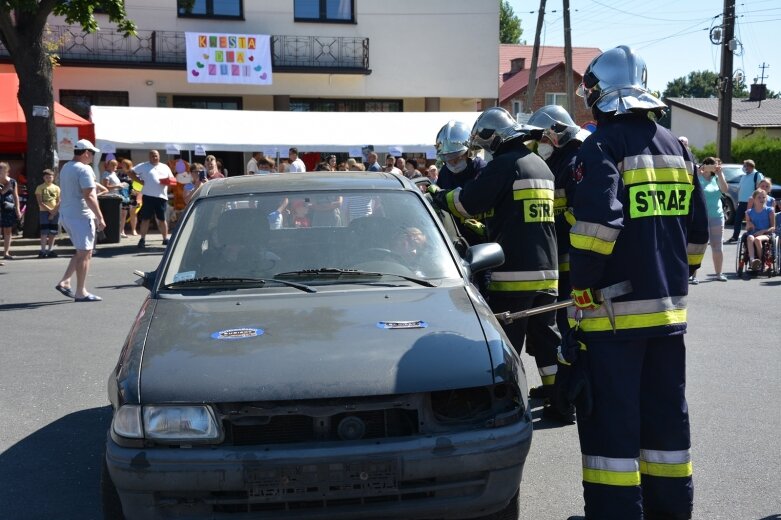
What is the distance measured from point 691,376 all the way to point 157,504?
16.5ft

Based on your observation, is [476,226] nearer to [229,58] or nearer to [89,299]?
[89,299]

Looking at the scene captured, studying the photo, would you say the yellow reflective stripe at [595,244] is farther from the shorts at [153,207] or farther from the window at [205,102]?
the window at [205,102]

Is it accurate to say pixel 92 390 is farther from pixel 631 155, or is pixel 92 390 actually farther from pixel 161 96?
pixel 161 96

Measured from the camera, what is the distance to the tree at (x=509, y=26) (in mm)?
86375

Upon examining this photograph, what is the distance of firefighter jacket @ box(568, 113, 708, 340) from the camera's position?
12.1 ft

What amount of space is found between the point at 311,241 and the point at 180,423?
1.59 meters

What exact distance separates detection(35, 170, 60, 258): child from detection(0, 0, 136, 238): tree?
60.2 inches

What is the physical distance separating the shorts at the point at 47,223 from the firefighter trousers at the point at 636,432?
14.2 meters

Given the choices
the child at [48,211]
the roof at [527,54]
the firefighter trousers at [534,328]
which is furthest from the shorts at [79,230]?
the roof at [527,54]

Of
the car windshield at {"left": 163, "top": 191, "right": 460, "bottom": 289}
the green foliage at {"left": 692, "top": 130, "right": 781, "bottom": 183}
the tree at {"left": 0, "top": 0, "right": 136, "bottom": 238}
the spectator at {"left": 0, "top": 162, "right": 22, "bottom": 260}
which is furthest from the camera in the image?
the green foliage at {"left": 692, "top": 130, "right": 781, "bottom": 183}

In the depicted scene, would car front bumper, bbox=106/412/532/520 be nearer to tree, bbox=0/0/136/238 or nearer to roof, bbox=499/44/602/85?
tree, bbox=0/0/136/238

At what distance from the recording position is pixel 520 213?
562cm

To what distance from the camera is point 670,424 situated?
3.84 metres

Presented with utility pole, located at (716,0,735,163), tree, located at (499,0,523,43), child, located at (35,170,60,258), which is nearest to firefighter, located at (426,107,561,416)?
child, located at (35,170,60,258)
